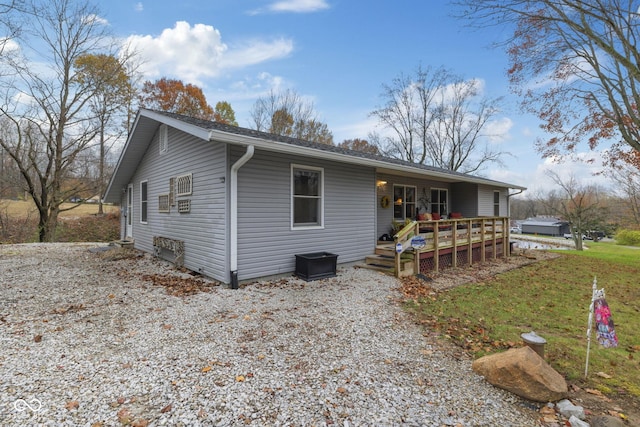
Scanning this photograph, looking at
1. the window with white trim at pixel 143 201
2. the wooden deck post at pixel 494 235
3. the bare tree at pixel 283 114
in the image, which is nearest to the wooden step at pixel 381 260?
the wooden deck post at pixel 494 235

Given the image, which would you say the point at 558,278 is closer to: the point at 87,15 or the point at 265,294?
the point at 265,294

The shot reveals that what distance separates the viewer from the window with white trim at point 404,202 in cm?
1059

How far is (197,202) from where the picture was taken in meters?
6.77

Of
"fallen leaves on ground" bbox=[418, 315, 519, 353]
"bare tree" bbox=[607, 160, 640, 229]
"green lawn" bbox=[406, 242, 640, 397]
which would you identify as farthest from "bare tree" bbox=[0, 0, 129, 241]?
"bare tree" bbox=[607, 160, 640, 229]

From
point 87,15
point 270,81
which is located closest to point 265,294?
point 87,15

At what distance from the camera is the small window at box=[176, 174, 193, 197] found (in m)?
7.01

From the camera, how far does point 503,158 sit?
2525 centimetres

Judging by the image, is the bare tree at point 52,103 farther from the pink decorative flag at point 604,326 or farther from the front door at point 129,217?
the pink decorative flag at point 604,326

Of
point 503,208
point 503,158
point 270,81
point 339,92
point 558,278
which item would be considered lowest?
point 558,278

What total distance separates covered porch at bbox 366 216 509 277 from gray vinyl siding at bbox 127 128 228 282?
3987 millimetres

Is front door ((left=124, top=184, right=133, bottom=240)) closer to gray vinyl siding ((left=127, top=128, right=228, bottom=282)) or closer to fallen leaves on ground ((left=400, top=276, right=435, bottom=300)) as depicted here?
gray vinyl siding ((left=127, top=128, right=228, bottom=282))

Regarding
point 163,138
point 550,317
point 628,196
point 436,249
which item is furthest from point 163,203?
point 628,196

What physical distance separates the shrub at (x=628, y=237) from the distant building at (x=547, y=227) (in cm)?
1183

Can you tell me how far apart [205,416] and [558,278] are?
9.17 m
